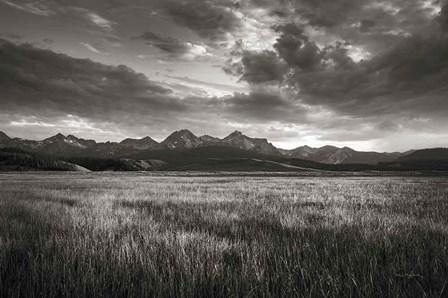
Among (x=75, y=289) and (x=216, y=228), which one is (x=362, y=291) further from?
(x=216, y=228)

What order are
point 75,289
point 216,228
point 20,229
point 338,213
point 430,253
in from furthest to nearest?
1. point 338,213
2. point 216,228
3. point 20,229
4. point 430,253
5. point 75,289

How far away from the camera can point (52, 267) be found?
3533 mm

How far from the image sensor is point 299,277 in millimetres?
3354

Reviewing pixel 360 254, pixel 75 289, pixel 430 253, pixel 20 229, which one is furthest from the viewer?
pixel 20 229

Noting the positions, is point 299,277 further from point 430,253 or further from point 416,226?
point 416,226

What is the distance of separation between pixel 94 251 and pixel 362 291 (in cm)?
372

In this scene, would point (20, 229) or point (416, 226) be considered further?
point (416, 226)

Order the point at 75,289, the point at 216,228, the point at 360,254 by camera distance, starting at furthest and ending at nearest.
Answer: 1. the point at 216,228
2. the point at 360,254
3. the point at 75,289

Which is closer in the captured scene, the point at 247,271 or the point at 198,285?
the point at 198,285

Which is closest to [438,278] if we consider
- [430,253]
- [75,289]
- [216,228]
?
[430,253]

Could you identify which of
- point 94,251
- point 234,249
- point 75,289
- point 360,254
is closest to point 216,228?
point 234,249

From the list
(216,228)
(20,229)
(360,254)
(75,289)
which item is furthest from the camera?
(216,228)

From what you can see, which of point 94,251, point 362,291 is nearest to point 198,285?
point 362,291

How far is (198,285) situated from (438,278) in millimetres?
2659
